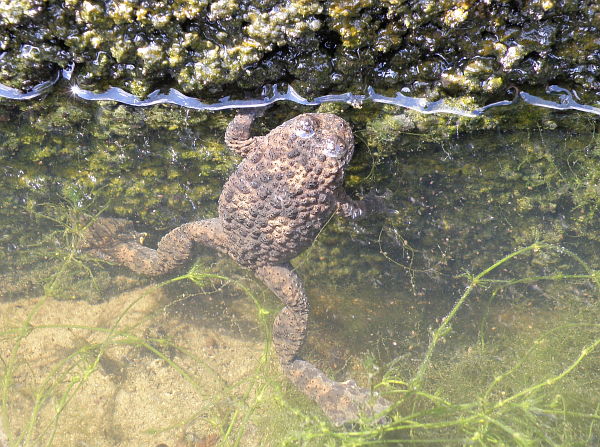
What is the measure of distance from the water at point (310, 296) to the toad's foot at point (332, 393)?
0.45 feet

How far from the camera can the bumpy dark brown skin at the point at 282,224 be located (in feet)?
8.93

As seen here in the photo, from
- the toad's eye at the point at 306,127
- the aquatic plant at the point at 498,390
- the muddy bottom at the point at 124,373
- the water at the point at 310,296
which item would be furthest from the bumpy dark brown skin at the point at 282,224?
the muddy bottom at the point at 124,373

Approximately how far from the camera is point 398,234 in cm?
351

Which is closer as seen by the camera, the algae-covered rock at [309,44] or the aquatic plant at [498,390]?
the algae-covered rock at [309,44]

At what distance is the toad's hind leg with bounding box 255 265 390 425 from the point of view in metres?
3.40

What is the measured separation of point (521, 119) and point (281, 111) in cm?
161

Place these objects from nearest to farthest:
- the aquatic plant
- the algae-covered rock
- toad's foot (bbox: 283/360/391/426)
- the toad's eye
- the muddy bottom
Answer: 1. the algae-covered rock
2. the toad's eye
3. the aquatic plant
4. toad's foot (bbox: 283/360/391/426)
5. the muddy bottom

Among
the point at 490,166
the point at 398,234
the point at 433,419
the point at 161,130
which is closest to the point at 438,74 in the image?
the point at 490,166

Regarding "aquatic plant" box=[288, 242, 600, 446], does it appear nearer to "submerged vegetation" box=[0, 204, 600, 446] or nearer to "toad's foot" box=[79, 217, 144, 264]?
"submerged vegetation" box=[0, 204, 600, 446]

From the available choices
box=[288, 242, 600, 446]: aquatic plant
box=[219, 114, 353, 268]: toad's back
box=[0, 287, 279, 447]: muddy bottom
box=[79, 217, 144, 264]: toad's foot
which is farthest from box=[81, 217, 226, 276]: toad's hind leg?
box=[288, 242, 600, 446]: aquatic plant

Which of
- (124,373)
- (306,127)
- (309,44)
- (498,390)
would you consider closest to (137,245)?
(124,373)

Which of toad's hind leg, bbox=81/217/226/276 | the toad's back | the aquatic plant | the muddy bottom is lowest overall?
the muddy bottom

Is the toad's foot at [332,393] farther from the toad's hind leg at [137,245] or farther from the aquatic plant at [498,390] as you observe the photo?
the toad's hind leg at [137,245]

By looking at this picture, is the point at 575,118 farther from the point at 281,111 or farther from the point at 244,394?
the point at 244,394
